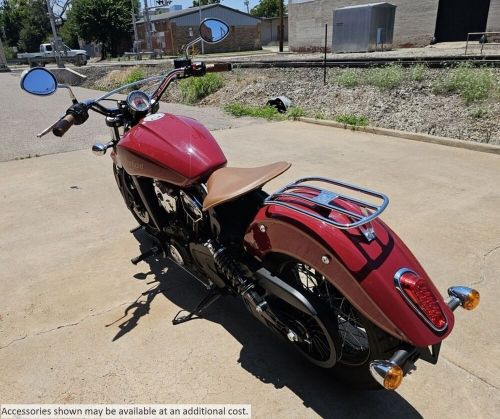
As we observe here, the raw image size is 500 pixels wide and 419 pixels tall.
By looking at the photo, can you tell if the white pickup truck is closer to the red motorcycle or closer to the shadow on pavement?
the red motorcycle

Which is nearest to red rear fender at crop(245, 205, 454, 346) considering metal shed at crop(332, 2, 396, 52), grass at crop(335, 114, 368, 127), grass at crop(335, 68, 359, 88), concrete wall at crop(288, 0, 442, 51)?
grass at crop(335, 114, 368, 127)

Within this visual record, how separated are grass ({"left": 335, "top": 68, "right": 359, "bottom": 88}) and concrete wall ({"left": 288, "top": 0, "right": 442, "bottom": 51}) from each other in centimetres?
1837

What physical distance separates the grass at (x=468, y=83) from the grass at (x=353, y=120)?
1.91 meters

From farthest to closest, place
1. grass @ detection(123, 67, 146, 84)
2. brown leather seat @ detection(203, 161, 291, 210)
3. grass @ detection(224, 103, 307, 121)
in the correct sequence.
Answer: grass @ detection(123, 67, 146, 84)
grass @ detection(224, 103, 307, 121)
brown leather seat @ detection(203, 161, 291, 210)

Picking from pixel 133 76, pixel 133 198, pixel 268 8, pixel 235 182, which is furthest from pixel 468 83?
pixel 268 8

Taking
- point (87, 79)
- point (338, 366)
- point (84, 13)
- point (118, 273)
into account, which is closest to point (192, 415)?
point (338, 366)

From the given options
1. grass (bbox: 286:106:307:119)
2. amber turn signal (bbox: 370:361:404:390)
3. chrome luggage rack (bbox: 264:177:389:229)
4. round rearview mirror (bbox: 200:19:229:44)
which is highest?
round rearview mirror (bbox: 200:19:229:44)

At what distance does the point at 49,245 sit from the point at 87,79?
20.5m

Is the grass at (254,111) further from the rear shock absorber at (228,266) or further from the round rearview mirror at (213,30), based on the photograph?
the rear shock absorber at (228,266)

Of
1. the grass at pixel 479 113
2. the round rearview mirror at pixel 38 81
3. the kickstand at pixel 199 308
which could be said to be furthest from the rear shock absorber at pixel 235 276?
the grass at pixel 479 113

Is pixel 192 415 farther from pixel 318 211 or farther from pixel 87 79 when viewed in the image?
pixel 87 79

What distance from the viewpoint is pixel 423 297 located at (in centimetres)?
197

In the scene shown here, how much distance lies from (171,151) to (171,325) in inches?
47.9

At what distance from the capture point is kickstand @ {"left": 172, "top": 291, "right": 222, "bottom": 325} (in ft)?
9.77
